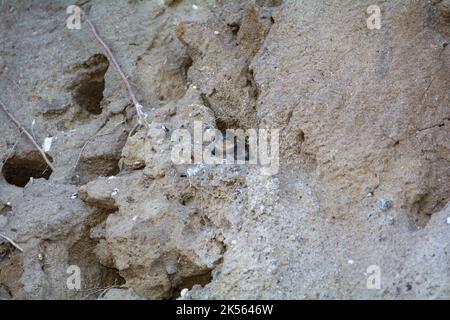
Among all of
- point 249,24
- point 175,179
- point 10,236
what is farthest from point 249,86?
point 10,236

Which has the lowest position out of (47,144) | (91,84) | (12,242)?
(12,242)

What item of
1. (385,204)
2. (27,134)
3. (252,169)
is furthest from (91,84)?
(385,204)

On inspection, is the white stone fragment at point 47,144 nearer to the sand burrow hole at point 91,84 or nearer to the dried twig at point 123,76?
the sand burrow hole at point 91,84

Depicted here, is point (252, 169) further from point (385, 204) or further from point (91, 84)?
point (91, 84)

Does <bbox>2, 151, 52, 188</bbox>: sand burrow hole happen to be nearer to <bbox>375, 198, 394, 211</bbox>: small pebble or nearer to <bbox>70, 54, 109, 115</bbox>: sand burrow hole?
<bbox>70, 54, 109, 115</bbox>: sand burrow hole

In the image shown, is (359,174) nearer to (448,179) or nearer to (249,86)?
(448,179)

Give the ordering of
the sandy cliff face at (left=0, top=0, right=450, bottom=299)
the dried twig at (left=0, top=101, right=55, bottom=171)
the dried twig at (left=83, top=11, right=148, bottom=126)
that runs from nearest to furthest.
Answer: the sandy cliff face at (left=0, top=0, right=450, bottom=299) < the dried twig at (left=83, top=11, right=148, bottom=126) < the dried twig at (left=0, top=101, right=55, bottom=171)

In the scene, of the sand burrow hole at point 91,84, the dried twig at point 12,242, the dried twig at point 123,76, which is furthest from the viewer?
the sand burrow hole at point 91,84

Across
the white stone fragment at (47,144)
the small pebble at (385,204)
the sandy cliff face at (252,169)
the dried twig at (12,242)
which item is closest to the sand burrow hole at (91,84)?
the sandy cliff face at (252,169)

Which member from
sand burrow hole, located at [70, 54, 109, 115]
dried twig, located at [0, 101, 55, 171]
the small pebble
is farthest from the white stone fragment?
the small pebble
